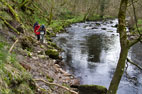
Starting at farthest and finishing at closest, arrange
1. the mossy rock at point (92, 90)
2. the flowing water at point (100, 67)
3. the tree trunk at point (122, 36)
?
the flowing water at point (100, 67), the mossy rock at point (92, 90), the tree trunk at point (122, 36)

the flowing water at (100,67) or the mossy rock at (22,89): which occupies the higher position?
the mossy rock at (22,89)

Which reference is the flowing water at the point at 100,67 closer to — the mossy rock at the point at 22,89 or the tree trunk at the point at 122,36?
the tree trunk at the point at 122,36

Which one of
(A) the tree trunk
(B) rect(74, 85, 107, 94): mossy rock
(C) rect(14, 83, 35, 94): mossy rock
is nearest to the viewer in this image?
(C) rect(14, 83, 35, 94): mossy rock

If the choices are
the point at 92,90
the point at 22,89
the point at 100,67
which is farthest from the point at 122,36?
the point at 100,67

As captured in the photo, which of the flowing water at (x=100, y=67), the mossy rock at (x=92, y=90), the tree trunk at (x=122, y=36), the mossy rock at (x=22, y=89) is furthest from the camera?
the flowing water at (x=100, y=67)

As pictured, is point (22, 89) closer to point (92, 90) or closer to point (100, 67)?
point (92, 90)

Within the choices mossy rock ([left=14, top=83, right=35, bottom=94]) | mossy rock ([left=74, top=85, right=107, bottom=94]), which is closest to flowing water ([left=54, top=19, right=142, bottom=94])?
mossy rock ([left=74, top=85, right=107, bottom=94])

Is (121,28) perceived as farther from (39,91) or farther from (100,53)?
(100,53)

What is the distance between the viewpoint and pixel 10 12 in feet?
46.6

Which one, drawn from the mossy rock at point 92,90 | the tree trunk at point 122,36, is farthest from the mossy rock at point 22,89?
the mossy rock at point 92,90

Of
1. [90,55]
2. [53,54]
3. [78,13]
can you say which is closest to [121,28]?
[53,54]

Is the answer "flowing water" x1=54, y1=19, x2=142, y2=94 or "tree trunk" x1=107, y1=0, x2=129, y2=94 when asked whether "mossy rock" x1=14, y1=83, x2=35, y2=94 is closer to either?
"tree trunk" x1=107, y1=0, x2=129, y2=94

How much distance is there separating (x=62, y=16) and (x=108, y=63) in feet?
113

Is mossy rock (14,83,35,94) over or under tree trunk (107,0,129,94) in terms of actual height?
under
